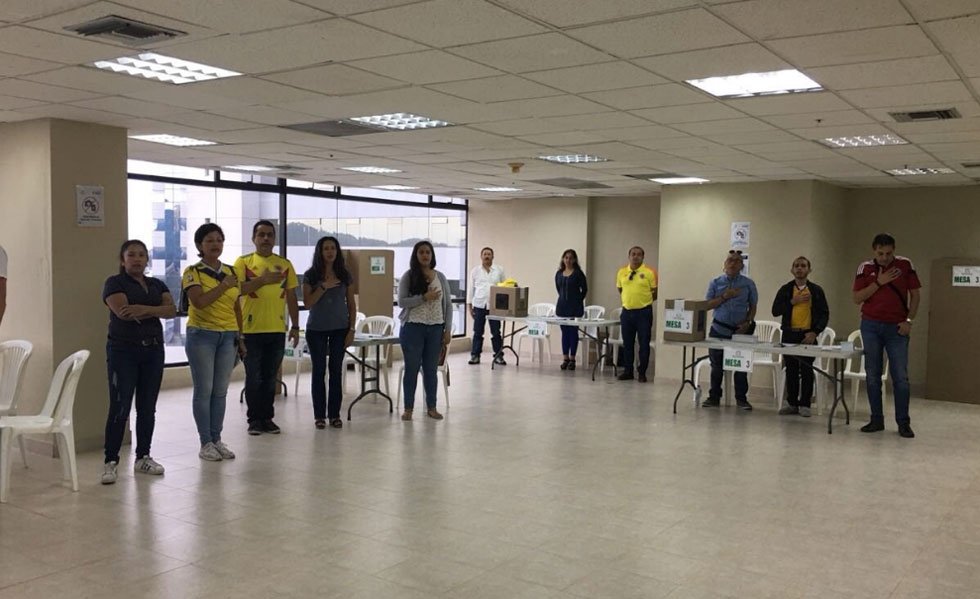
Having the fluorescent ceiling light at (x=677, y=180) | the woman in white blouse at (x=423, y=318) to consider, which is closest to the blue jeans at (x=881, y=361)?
the fluorescent ceiling light at (x=677, y=180)

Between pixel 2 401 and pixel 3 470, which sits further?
pixel 2 401

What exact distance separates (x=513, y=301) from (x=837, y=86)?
6540 millimetres

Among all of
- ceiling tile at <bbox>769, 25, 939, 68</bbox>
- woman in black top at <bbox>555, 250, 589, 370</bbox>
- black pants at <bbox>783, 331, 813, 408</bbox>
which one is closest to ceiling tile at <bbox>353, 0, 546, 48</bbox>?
ceiling tile at <bbox>769, 25, 939, 68</bbox>

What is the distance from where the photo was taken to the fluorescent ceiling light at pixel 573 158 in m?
7.78

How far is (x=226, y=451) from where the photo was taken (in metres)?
5.80

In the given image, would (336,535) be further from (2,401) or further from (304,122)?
(304,122)

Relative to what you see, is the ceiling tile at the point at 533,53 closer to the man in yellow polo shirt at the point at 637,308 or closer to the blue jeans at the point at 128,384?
the blue jeans at the point at 128,384

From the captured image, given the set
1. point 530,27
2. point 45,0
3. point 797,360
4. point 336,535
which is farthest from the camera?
point 797,360

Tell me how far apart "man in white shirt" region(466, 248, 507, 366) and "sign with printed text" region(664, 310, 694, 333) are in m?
3.83

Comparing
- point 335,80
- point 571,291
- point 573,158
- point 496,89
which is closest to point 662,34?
point 496,89

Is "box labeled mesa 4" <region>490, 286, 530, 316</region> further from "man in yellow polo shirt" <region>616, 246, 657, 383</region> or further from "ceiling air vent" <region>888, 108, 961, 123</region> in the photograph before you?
"ceiling air vent" <region>888, 108, 961, 123</region>

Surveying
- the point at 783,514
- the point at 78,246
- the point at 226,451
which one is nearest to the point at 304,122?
the point at 78,246

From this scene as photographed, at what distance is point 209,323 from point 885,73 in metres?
4.25

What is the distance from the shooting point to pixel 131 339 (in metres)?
5.09
